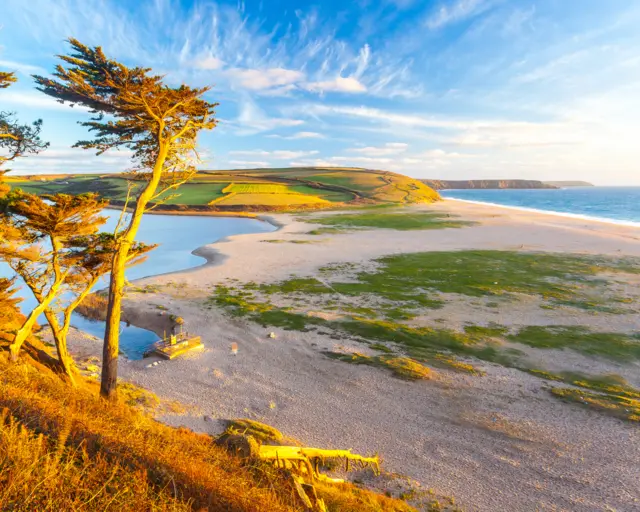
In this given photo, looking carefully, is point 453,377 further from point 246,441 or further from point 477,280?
point 477,280

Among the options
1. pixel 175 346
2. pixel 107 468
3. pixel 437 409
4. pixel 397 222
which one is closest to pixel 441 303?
pixel 437 409

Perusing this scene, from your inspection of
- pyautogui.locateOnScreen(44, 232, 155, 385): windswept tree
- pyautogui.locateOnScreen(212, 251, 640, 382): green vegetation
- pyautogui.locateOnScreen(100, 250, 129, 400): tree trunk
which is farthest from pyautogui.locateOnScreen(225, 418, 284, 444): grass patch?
pyautogui.locateOnScreen(212, 251, 640, 382): green vegetation

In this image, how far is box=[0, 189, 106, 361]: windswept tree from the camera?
1052cm

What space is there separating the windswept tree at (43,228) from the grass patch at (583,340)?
2281 cm

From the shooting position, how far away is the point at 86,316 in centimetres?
2719

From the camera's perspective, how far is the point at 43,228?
37.1 feet

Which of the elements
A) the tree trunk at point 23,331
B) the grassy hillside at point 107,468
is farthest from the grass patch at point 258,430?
the tree trunk at point 23,331

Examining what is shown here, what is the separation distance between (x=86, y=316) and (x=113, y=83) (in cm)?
2203

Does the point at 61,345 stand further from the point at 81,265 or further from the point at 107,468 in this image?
the point at 107,468

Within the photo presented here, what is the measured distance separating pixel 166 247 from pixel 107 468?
54597mm

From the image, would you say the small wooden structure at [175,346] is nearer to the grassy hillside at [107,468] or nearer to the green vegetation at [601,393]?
the grassy hillside at [107,468]

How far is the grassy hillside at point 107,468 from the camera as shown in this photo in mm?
4758

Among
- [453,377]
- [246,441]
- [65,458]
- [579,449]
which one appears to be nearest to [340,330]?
[453,377]

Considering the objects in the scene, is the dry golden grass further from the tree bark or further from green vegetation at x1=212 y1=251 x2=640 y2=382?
the tree bark
